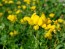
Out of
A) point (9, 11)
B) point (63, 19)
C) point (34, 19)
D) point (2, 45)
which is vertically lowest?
point (2, 45)

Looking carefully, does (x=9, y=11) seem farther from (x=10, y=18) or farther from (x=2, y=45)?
(x=2, y=45)

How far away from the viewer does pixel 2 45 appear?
316 cm

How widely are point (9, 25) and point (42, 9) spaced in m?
0.75

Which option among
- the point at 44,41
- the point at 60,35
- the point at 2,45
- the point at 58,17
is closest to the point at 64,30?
the point at 60,35

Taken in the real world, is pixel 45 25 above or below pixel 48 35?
above

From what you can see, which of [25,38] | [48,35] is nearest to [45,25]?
[48,35]

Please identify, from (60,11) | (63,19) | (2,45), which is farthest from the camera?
(60,11)

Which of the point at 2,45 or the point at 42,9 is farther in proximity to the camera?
the point at 42,9

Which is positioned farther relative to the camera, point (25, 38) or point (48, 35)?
point (25, 38)

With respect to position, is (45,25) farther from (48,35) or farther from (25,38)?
(25,38)

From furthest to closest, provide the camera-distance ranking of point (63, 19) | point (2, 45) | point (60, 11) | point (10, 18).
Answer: point (60, 11) → point (63, 19) → point (10, 18) → point (2, 45)

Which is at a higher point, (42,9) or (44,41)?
(42,9)

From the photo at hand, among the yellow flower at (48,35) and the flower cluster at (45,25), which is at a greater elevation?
the flower cluster at (45,25)

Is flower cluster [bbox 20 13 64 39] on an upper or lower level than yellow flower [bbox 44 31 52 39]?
upper
